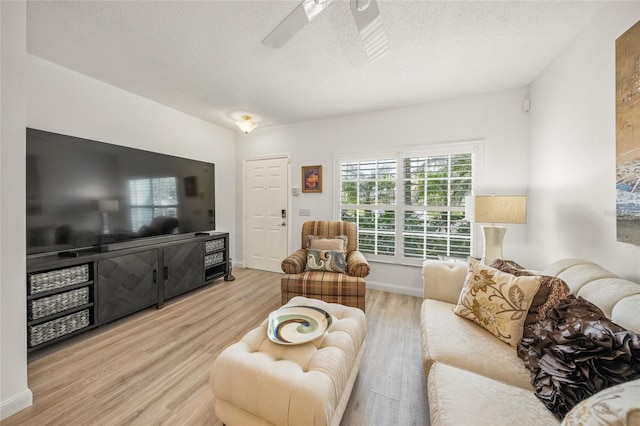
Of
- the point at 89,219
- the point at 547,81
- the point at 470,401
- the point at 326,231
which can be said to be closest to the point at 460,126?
the point at 547,81

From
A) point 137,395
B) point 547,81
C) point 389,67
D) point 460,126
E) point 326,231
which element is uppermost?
point 389,67

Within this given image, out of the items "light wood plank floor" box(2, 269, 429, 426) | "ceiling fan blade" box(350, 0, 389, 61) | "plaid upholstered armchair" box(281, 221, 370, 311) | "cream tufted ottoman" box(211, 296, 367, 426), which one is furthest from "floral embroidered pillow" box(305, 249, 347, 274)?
"ceiling fan blade" box(350, 0, 389, 61)

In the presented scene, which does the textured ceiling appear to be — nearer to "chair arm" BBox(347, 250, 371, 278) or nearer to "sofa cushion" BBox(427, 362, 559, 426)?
"chair arm" BBox(347, 250, 371, 278)

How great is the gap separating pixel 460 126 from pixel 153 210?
12.3 ft

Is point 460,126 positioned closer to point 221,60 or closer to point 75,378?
point 221,60

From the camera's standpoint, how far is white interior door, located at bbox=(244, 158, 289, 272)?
393 centimetres

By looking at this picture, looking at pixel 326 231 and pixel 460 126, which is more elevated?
pixel 460 126

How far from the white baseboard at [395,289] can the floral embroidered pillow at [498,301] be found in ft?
5.18

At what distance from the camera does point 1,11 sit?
1.25 m

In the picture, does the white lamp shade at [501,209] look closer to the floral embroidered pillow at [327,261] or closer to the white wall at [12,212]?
the floral embroidered pillow at [327,261]

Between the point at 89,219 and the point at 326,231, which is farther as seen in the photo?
the point at 326,231

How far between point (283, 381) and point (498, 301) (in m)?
1.25

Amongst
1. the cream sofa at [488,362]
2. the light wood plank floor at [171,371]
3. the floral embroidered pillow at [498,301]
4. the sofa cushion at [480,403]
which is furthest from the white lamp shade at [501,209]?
the sofa cushion at [480,403]

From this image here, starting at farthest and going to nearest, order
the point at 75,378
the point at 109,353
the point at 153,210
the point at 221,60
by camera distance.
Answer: the point at 153,210 < the point at 221,60 < the point at 109,353 < the point at 75,378
